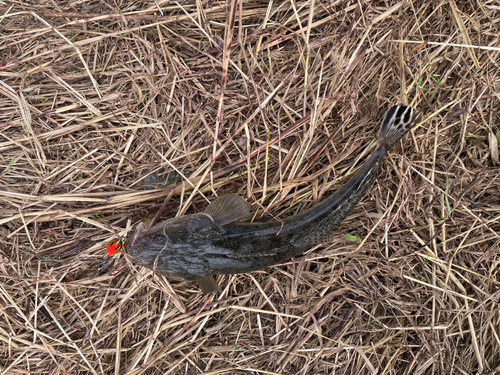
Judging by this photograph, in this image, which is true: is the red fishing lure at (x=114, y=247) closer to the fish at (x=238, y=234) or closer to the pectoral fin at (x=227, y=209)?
the fish at (x=238, y=234)

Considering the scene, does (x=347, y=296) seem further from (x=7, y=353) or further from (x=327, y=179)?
(x=7, y=353)

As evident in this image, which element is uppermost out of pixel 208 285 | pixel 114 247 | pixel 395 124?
pixel 395 124

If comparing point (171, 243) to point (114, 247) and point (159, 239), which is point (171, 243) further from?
point (114, 247)

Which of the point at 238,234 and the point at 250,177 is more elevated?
the point at 250,177

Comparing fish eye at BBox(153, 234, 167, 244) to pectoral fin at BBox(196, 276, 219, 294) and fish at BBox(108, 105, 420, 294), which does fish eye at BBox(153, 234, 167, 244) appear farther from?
pectoral fin at BBox(196, 276, 219, 294)

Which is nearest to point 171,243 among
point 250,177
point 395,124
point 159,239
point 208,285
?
point 159,239

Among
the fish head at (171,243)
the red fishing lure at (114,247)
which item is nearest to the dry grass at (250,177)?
the red fishing lure at (114,247)

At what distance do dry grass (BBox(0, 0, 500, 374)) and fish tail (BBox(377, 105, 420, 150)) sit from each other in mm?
194

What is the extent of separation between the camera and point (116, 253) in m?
3.54

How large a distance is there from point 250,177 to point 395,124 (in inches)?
59.6

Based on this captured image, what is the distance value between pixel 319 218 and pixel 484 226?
1762mm

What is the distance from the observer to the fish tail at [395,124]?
129 inches

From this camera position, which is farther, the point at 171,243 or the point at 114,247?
the point at 114,247

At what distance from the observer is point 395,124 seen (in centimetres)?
329
